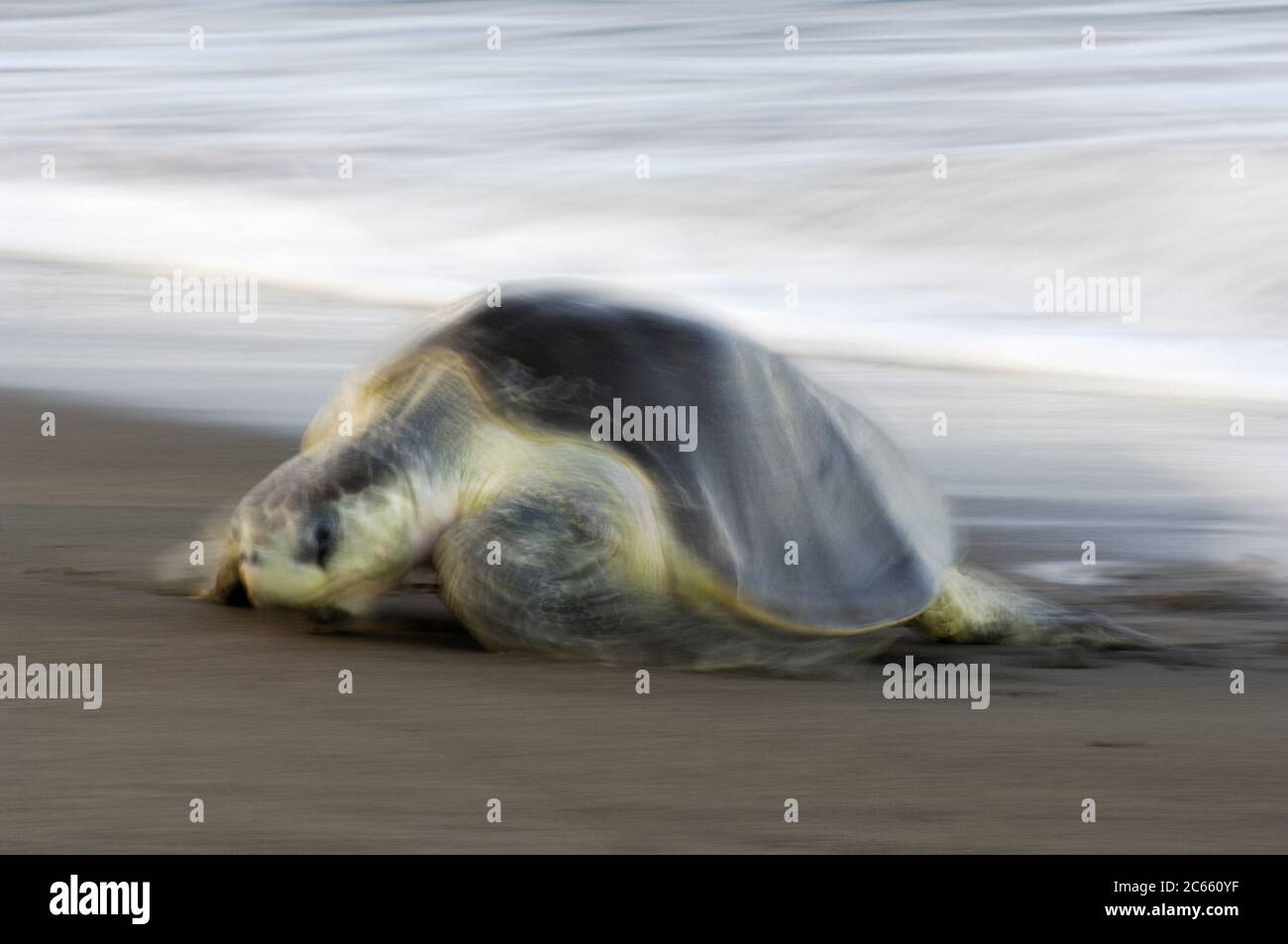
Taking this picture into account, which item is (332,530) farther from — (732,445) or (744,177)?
(744,177)

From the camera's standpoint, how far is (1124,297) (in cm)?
1004

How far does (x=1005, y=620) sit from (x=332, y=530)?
1.70m

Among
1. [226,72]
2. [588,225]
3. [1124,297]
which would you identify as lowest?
[1124,297]

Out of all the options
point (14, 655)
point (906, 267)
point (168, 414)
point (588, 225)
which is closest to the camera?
point (14, 655)

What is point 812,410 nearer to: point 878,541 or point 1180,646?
point 878,541

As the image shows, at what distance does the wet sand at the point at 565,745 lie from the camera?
8.53 ft

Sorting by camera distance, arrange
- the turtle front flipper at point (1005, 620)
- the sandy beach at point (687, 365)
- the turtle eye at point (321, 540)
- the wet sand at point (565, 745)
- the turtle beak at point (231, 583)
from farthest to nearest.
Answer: the turtle front flipper at point (1005, 620) < the turtle beak at point (231, 583) < the turtle eye at point (321, 540) < the sandy beach at point (687, 365) < the wet sand at point (565, 745)

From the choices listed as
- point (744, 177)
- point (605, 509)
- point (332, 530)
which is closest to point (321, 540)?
point (332, 530)

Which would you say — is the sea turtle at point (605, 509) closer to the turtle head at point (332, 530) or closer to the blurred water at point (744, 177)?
the turtle head at point (332, 530)

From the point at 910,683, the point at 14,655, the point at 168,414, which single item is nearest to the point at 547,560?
the point at 910,683

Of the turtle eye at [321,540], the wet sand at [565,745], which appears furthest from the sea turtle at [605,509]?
the wet sand at [565,745]

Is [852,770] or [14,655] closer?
[852,770]

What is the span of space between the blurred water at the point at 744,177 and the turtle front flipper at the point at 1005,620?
157 inches

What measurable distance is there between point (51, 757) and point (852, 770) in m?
1.31
